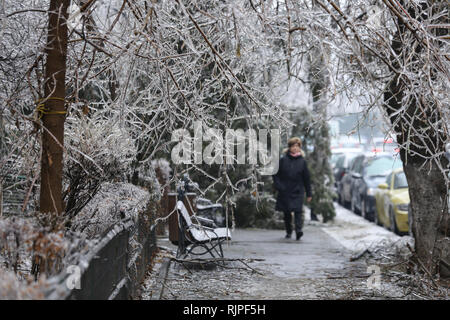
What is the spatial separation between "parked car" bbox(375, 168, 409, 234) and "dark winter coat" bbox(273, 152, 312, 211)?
2.36 metres

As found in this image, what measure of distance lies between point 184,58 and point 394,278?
3.98m

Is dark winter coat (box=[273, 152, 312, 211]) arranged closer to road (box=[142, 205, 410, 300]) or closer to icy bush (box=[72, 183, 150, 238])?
road (box=[142, 205, 410, 300])

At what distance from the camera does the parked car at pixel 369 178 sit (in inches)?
722

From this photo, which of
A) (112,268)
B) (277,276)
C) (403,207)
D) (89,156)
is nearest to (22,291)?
(112,268)

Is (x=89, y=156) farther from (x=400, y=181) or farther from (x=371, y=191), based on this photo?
(x=371, y=191)

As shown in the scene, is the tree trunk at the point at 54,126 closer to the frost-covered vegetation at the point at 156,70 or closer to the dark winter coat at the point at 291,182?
the frost-covered vegetation at the point at 156,70

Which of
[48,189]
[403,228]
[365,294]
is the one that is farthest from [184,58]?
[403,228]

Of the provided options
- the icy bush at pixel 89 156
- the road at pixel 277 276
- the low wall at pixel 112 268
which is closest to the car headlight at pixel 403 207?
the road at pixel 277 276

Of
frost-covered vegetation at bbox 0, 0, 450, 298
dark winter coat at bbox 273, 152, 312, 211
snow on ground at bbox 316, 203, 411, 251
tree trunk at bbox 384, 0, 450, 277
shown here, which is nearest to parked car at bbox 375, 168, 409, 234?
snow on ground at bbox 316, 203, 411, 251

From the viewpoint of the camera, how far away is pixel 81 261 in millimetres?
3605

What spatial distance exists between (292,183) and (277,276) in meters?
4.53

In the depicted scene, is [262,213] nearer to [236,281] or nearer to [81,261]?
[236,281]
